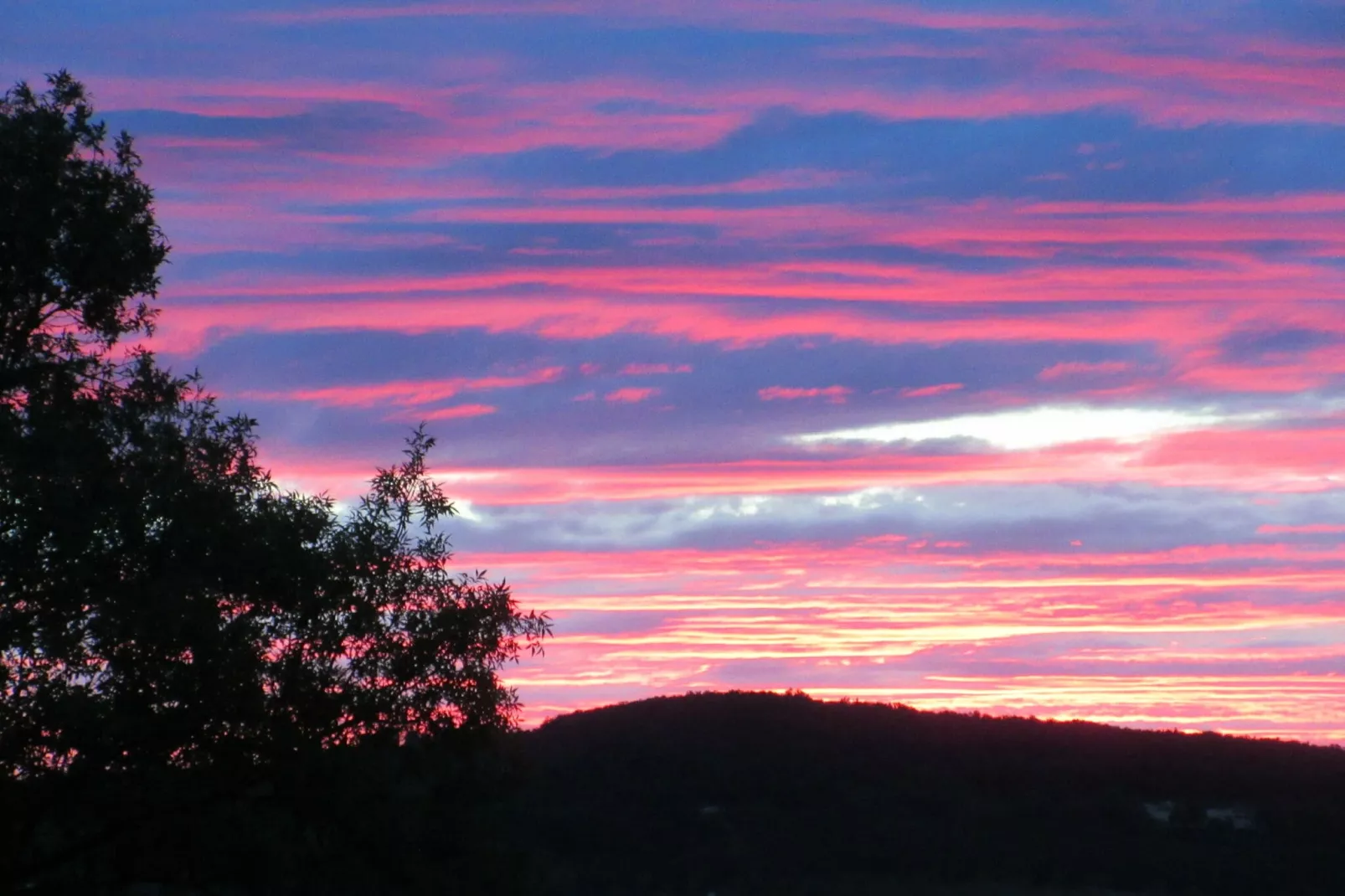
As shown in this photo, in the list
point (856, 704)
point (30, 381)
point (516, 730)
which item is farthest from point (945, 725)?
point (30, 381)

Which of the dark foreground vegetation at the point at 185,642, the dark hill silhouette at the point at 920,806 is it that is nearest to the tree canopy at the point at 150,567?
the dark foreground vegetation at the point at 185,642

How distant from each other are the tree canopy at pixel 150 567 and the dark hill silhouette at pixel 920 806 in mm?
18684

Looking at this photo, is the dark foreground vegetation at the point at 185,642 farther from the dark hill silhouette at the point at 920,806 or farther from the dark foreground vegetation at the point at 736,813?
the dark hill silhouette at the point at 920,806

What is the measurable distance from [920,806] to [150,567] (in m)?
34.0

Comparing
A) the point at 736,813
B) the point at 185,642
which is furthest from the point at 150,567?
the point at 736,813

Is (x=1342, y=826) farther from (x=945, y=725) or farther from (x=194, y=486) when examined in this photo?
(x=194, y=486)

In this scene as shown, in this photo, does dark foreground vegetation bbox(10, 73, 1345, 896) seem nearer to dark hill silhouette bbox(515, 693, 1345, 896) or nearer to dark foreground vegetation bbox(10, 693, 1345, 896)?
dark foreground vegetation bbox(10, 693, 1345, 896)

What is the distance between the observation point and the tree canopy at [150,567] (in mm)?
12938

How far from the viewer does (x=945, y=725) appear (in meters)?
53.2

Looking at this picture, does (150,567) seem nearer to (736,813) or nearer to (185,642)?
(185,642)

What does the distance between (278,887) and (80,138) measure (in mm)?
8539

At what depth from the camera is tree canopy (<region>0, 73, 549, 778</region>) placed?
1294 cm

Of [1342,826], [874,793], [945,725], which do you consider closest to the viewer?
[1342,826]

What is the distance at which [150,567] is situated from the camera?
13.6 meters
